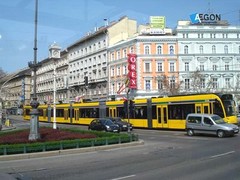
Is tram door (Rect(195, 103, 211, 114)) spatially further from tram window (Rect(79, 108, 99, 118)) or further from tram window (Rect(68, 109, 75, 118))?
tram window (Rect(68, 109, 75, 118))

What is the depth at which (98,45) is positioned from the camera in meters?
79.4

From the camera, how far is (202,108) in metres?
30.9

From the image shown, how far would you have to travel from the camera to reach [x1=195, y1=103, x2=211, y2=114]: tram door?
99.8 feet

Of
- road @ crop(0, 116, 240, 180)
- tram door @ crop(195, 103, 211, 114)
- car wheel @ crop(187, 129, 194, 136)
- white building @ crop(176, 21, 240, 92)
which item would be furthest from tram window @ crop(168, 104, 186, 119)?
white building @ crop(176, 21, 240, 92)

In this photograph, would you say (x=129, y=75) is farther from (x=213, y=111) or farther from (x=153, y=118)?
(x=213, y=111)

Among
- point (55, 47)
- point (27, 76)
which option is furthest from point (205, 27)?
point (27, 76)

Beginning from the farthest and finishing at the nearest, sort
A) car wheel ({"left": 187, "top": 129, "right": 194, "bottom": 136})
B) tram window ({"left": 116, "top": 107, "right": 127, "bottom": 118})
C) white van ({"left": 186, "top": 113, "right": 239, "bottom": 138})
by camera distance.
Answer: tram window ({"left": 116, "top": 107, "right": 127, "bottom": 118})
car wheel ({"left": 187, "top": 129, "right": 194, "bottom": 136})
white van ({"left": 186, "top": 113, "right": 239, "bottom": 138})

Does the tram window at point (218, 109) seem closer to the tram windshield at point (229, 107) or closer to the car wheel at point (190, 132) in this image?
the tram windshield at point (229, 107)

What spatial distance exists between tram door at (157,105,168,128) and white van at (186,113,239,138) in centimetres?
664

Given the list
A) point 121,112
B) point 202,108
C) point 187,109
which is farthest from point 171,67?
point 202,108

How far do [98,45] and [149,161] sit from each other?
218 feet

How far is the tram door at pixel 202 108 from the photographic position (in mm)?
30422

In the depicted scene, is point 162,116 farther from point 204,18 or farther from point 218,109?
point 204,18

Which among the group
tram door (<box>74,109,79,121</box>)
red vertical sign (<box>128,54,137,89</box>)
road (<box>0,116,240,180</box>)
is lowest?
road (<box>0,116,240,180</box>)
